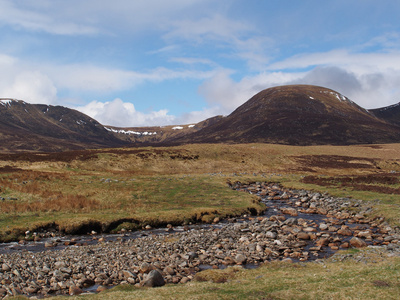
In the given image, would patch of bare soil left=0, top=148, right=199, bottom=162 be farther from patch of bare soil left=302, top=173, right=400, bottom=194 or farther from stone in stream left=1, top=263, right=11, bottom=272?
stone in stream left=1, top=263, right=11, bottom=272

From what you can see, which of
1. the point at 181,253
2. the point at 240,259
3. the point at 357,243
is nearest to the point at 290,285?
the point at 240,259

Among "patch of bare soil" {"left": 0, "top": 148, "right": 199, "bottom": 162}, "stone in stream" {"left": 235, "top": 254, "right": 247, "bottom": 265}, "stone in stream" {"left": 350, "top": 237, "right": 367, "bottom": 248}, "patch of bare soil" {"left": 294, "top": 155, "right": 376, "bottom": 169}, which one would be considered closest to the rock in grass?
"stone in stream" {"left": 235, "top": 254, "right": 247, "bottom": 265}

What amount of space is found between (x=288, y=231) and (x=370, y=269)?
12270 mm

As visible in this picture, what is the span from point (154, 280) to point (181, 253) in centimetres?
574

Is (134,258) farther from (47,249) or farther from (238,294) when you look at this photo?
(238,294)

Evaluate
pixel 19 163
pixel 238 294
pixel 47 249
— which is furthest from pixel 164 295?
pixel 19 163

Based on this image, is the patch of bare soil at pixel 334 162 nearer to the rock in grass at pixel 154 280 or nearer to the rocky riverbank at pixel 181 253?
the rocky riverbank at pixel 181 253

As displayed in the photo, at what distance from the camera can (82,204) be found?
3475cm

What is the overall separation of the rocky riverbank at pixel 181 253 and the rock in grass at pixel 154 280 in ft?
0.09

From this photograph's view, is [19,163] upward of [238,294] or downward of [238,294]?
upward

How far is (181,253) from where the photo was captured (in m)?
22.4

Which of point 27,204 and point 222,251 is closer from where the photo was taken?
point 222,251

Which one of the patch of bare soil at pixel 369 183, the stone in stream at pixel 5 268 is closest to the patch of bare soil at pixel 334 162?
the patch of bare soil at pixel 369 183

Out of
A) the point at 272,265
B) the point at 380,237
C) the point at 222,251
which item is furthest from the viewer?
the point at 380,237
